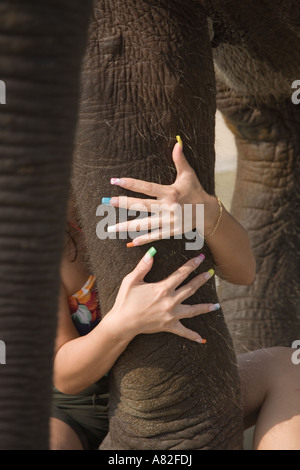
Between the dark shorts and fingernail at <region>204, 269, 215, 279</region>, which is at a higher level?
fingernail at <region>204, 269, 215, 279</region>

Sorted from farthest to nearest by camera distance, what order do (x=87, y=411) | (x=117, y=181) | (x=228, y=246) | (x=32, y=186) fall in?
(x=87, y=411)
(x=228, y=246)
(x=117, y=181)
(x=32, y=186)

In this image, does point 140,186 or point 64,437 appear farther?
point 64,437

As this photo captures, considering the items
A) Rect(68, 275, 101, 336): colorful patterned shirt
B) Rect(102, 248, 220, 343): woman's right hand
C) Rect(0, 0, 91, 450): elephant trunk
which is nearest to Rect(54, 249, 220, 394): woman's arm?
Rect(102, 248, 220, 343): woman's right hand

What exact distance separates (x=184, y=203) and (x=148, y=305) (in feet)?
0.48

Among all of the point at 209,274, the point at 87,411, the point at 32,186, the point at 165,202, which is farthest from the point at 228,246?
the point at 32,186

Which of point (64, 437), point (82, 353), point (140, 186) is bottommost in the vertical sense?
point (64, 437)

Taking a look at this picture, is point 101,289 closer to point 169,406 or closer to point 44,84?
point 169,406

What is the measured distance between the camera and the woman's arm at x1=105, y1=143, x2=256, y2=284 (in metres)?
1.30

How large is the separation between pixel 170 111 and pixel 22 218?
601 millimetres

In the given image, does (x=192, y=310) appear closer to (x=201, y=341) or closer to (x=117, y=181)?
(x=201, y=341)

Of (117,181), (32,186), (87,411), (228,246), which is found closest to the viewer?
(32,186)

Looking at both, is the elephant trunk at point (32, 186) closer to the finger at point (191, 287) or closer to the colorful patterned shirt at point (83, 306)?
the finger at point (191, 287)

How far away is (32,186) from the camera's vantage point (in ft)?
2.49

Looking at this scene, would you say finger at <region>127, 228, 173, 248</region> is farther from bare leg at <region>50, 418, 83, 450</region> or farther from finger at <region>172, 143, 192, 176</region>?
bare leg at <region>50, 418, 83, 450</region>
